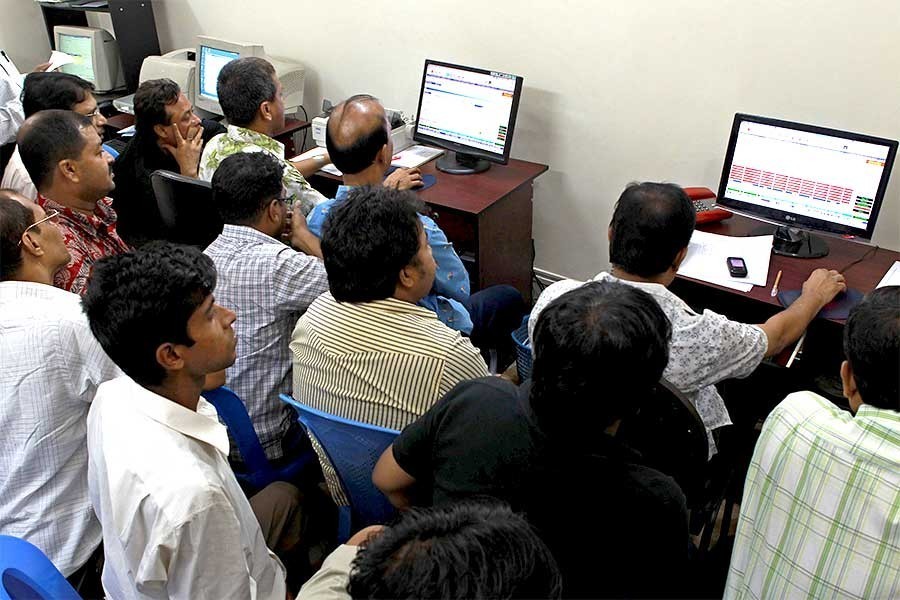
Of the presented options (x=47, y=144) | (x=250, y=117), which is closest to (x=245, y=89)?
(x=250, y=117)

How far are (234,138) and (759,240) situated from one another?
198 centimetres

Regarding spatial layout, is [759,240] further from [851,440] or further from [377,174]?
[851,440]

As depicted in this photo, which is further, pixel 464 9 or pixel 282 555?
pixel 464 9

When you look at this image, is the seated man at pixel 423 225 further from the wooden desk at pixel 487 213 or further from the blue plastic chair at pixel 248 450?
Result: the blue plastic chair at pixel 248 450

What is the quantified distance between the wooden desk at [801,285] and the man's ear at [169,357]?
1.62 m

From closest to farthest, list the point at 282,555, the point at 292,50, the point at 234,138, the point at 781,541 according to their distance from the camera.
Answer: the point at 781,541 → the point at 282,555 → the point at 234,138 → the point at 292,50

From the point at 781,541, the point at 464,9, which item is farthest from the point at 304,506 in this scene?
the point at 464,9

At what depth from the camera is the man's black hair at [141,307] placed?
1267 millimetres

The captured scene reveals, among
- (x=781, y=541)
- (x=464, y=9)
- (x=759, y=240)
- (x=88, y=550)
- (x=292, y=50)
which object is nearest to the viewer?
(x=781, y=541)

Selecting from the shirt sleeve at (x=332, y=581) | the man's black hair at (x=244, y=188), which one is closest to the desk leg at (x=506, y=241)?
the man's black hair at (x=244, y=188)

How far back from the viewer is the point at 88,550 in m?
1.59

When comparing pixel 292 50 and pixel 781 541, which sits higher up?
pixel 292 50

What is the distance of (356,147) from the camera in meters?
2.46

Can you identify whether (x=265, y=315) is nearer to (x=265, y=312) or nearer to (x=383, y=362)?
(x=265, y=312)
